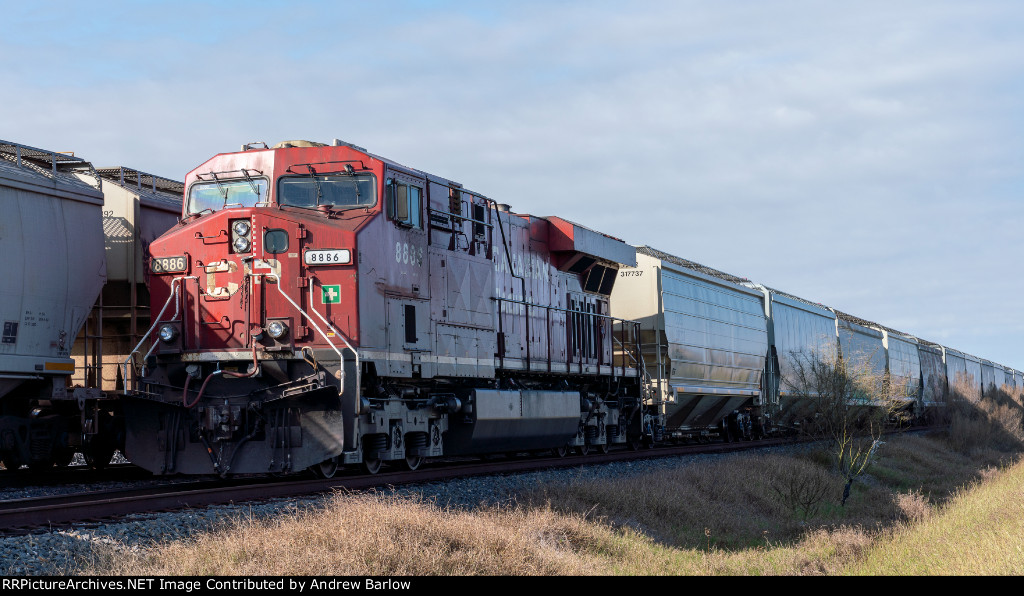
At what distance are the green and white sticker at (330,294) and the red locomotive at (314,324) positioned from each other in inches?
1.1

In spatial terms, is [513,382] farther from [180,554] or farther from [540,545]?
[180,554]

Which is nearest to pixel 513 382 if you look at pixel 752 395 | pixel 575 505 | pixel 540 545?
pixel 575 505

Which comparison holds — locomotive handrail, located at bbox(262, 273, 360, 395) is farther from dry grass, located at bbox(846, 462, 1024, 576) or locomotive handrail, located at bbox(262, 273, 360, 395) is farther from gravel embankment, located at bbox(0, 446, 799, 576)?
dry grass, located at bbox(846, 462, 1024, 576)

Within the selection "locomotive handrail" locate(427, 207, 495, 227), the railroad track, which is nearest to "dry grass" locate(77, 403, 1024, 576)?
the railroad track

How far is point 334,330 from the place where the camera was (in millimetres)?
11359

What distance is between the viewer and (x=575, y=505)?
1103 centimetres

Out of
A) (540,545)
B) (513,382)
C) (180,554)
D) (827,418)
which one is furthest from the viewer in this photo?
(827,418)

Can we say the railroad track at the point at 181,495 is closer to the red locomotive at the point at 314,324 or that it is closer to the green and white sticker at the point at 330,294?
the red locomotive at the point at 314,324

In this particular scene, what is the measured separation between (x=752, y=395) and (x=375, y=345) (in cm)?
1738

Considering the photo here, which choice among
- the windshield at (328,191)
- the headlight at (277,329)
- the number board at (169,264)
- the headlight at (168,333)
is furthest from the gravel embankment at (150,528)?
the windshield at (328,191)

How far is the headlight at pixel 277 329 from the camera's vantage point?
37.2ft

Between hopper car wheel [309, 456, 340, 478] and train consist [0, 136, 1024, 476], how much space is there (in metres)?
0.03

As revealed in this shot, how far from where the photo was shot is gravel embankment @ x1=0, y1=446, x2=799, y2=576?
6.51 meters

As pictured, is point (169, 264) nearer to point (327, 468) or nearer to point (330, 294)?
point (330, 294)
